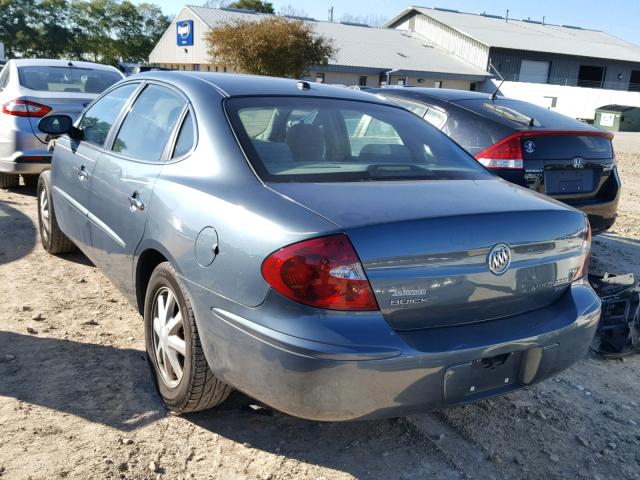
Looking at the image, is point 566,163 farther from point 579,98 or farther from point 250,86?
point 579,98

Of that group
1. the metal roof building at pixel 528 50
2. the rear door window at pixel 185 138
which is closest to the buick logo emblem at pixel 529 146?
the rear door window at pixel 185 138

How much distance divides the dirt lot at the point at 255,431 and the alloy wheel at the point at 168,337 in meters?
0.22

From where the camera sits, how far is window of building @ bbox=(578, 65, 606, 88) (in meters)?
50.6

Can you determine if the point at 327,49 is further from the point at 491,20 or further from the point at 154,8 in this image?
the point at 154,8

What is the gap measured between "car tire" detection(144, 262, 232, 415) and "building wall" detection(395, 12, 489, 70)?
4849cm

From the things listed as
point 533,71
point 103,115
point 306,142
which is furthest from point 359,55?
point 306,142

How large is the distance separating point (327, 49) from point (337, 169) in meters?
36.5

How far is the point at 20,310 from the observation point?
4.13 m

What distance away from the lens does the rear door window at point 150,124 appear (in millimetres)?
3225

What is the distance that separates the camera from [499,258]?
95.3 inches

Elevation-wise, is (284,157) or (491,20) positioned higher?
(491,20)

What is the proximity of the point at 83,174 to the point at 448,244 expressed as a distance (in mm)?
2674

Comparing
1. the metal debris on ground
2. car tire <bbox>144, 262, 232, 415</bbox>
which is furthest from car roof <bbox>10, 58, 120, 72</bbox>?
the metal debris on ground

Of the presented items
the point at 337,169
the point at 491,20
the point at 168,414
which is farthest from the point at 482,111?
the point at 491,20
